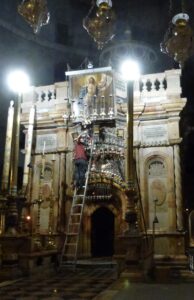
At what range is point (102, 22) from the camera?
8.59 m

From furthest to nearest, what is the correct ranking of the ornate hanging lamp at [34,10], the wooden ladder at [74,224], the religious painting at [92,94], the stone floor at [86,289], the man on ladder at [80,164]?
1. the religious painting at [92,94]
2. the man on ladder at [80,164]
3. the wooden ladder at [74,224]
4. the ornate hanging lamp at [34,10]
5. the stone floor at [86,289]

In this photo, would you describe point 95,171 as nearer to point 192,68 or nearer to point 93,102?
point 93,102

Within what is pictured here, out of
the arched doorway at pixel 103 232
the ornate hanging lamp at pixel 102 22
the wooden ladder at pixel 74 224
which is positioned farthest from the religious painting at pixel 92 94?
the ornate hanging lamp at pixel 102 22

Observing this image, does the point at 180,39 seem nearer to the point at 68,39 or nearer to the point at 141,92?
the point at 141,92

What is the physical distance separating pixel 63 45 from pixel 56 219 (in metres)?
11.9

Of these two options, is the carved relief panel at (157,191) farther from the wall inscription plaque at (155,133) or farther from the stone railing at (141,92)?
the stone railing at (141,92)

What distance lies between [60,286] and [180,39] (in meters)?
6.26

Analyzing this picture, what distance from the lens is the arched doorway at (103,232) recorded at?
15312 millimetres

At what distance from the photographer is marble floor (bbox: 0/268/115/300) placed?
6.96 meters

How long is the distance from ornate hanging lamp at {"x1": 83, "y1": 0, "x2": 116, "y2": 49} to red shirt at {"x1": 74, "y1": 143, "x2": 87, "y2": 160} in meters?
5.59

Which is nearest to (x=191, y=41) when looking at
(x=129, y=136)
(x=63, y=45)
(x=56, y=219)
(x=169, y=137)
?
(x=129, y=136)

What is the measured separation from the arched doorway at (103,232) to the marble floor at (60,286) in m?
4.31

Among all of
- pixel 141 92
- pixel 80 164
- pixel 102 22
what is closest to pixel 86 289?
pixel 102 22

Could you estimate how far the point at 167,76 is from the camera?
14.6 m
